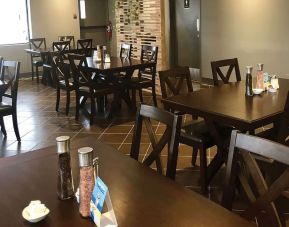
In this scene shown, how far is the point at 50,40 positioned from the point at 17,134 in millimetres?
5489

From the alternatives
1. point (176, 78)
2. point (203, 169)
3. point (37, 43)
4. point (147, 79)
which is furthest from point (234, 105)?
point (37, 43)

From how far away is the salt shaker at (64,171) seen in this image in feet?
4.85

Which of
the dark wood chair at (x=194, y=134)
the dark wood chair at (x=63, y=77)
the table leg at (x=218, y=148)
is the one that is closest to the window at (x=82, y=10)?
the dark wood chair at (x=63, y=77)

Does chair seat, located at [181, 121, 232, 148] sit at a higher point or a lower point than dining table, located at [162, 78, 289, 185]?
lower

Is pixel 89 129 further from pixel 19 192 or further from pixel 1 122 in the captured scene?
pixel 19 192

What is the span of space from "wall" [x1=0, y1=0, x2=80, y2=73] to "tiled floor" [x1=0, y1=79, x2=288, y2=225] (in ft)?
9.25

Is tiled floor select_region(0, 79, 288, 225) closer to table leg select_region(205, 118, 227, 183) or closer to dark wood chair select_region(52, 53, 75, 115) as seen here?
table leg select_region(205, 118, 227, 183)

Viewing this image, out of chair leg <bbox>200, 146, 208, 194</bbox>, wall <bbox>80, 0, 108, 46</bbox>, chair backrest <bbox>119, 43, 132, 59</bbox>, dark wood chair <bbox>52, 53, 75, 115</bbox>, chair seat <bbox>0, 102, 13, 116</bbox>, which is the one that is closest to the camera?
chair leg <bbox>200, 146, 208, 194</bbox>

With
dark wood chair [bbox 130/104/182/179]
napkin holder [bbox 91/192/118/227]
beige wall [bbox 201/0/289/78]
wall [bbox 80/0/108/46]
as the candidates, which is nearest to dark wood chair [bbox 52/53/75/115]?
beige wall [bbox 201/0/289/78]

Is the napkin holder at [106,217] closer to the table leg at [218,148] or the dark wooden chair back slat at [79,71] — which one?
the table leg at [218,148]

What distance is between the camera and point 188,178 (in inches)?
136

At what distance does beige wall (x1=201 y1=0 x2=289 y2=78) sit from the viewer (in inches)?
238

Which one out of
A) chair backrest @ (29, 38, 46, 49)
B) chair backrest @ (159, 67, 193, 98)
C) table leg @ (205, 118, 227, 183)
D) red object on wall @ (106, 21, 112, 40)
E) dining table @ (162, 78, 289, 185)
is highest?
red object on wall @ (106, 21, 112, 40)

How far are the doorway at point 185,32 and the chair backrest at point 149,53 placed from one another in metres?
1.90
